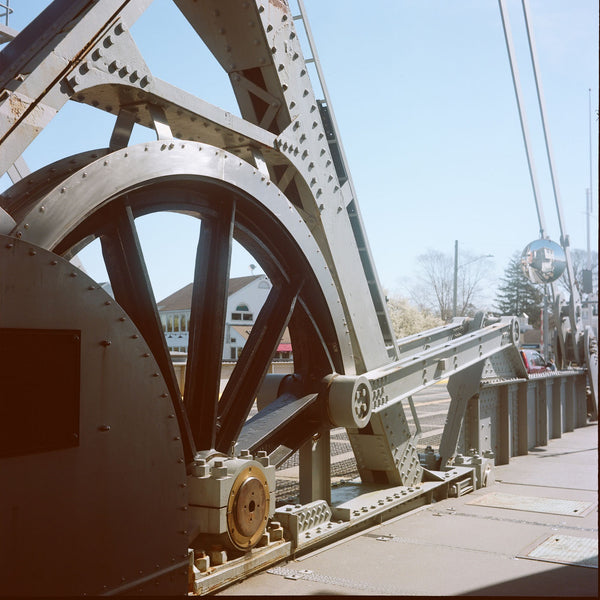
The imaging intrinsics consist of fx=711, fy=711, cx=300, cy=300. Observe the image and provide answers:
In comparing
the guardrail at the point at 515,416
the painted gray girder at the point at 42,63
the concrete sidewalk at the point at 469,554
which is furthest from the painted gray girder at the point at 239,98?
the guardrail at the point at 515,416

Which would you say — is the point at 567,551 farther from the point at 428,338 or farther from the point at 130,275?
the point at 130,275

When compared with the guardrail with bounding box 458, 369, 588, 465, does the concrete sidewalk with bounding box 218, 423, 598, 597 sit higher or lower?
lower

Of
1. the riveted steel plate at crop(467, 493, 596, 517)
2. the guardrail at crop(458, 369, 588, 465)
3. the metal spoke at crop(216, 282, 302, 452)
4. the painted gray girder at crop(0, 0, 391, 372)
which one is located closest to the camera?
the painted gray girder at crop(0, 0, 391, 372)

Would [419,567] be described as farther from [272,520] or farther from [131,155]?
[131,155]

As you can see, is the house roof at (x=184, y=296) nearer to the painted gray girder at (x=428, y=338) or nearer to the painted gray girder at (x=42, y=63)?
the painted gray girder at (x=428, y=338)

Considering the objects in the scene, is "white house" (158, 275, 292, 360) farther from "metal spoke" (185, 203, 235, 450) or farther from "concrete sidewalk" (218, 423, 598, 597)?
"metal spoke" (185, 203, 235, 450)

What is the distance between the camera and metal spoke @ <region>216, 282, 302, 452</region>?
540 cm

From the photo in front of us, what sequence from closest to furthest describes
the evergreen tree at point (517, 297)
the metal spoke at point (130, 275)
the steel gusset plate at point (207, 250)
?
the steel gusset plate at point (207, 250), the metal spoke at point (130, 275), the evergreen tree at point (517, 297)

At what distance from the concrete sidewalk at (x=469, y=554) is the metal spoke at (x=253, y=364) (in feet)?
3.57

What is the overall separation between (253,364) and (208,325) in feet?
2.40

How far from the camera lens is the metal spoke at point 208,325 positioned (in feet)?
16.6

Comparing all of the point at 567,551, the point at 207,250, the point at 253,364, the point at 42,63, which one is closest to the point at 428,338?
the point at 567,551

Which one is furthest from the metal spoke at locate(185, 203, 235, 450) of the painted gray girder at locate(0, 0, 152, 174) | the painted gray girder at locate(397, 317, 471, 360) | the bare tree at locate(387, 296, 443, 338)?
the bare tree at locate(387, 296, 443, 338)

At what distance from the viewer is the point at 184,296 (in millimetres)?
60125
